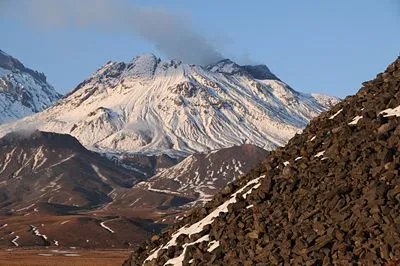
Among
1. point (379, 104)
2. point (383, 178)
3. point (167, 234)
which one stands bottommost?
point (167, 234)

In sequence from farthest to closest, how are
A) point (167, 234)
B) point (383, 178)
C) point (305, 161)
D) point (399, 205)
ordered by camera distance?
point (167, 234)
point (305, 161)
point (383, 178)
point (399, 205)

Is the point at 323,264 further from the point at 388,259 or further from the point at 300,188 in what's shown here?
the point at 300,188

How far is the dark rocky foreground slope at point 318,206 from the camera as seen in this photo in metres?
24.1

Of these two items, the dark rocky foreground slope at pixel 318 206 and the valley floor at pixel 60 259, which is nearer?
the dark rocky foreground slope at pixel 318 206

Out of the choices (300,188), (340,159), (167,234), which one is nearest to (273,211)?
(300,188)

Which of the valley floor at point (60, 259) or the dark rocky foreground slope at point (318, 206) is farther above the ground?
the dark rocky foreground slope at point (318, 206)

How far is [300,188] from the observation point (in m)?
28.5

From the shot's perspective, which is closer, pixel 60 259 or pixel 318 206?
pixel 318 206

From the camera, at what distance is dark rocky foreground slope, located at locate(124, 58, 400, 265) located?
24.1m

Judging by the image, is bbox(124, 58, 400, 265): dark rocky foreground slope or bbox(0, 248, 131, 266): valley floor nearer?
bbox(124, 58, 400, 265): dark rocky foreground slope

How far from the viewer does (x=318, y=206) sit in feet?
86.1

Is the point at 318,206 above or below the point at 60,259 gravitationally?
above

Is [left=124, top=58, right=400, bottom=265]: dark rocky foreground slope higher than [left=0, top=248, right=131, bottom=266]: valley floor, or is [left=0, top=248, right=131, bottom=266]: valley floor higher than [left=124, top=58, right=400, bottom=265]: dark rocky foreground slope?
[left=124, top=58, right=400, bottom=265]: dark rocky foreground slope

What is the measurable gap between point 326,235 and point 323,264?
1.37 metres
